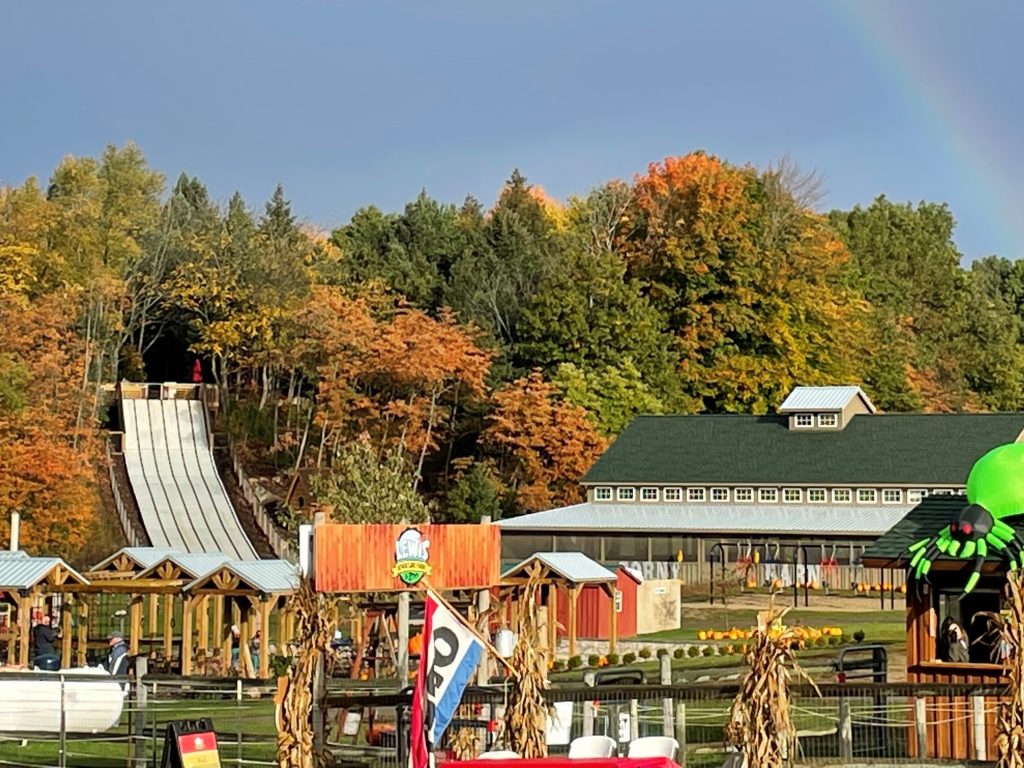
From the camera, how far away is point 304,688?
15609 mm

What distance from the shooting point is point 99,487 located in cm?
6744

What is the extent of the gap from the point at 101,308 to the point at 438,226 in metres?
23.0

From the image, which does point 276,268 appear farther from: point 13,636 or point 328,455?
point 13,636

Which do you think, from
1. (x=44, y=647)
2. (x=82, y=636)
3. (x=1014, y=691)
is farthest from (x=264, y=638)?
(x=1014, y=691)

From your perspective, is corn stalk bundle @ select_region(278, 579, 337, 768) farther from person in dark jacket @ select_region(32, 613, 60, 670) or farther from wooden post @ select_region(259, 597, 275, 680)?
wooden post @ select_region(259, 597, 275, 680)

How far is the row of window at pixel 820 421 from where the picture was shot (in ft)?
214

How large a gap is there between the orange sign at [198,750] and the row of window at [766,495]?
4643 centimetres

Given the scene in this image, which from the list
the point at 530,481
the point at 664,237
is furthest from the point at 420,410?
the point at 664,237

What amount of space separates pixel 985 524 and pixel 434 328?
52473 mm

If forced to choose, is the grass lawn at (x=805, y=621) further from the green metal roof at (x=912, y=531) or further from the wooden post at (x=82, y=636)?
the green metal roof at (x=912, y=531)

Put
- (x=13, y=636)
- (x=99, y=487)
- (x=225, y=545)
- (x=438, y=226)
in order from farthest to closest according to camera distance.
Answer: (x=438, y=226)
(x=99, y=487)
(x=225, y=545)
(x=13, y=636)

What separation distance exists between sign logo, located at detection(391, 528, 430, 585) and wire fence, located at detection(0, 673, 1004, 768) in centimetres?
401

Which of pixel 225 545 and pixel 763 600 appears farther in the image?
pixel 225 545

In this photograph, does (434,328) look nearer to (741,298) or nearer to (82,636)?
(741,298)
